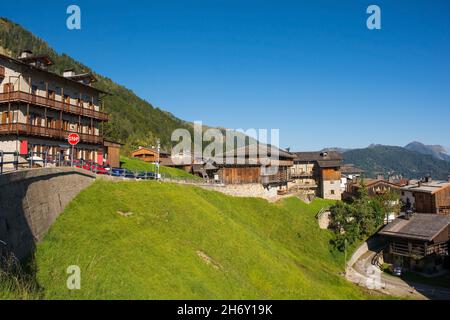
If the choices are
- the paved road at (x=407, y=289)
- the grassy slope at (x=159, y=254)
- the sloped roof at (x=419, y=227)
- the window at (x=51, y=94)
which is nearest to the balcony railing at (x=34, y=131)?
the window at (x=51, y=94)

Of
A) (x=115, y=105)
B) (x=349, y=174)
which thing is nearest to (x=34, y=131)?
(x=349, y=174)

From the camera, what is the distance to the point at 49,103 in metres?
42.8

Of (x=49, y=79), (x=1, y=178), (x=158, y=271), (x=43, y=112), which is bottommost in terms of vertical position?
(x=158, y=271)

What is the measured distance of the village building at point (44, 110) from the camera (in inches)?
1528

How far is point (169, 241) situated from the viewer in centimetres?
2281

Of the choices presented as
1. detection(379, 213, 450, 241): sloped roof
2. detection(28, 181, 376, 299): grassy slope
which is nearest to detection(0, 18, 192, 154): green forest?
detection(379, 213, 450, 241): sloped roof

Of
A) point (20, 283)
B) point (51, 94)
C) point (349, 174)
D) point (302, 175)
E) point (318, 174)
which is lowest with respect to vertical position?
point (349, 174)

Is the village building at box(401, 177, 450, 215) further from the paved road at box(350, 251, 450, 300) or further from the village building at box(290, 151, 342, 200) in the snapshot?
the paved road at box(350, 251, 450, 300)

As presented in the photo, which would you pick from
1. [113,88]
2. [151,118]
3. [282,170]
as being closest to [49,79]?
[282,170]

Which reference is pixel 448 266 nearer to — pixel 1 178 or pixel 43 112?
pixel 1 178

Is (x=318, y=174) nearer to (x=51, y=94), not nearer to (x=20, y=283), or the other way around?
(x=51, y=94)

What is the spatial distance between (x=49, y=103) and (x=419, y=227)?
180 ft

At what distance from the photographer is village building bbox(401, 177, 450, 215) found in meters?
63.6

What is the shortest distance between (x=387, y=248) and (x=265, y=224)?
69.0 feet
